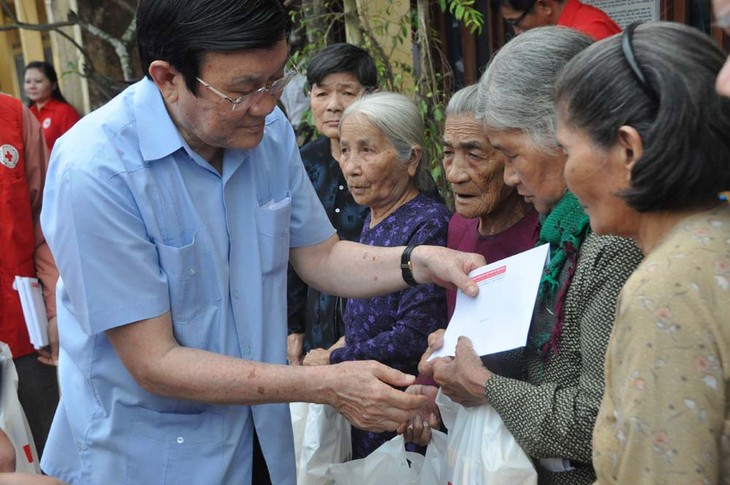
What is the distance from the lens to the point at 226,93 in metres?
2.23

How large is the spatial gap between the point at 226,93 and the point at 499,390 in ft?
3.36

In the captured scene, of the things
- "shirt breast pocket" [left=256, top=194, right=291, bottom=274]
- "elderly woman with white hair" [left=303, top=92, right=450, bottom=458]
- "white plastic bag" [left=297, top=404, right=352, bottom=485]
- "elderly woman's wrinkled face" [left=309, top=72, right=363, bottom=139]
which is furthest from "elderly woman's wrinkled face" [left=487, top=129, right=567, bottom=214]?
"elderly woman's wrinkled face" [left=309, top=72, right=363, bottom=139]

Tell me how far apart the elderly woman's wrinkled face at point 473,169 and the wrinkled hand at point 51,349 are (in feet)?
6.71

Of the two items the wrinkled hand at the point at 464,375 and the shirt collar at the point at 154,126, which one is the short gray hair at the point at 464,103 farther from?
the shirt collar at the point at 154,126

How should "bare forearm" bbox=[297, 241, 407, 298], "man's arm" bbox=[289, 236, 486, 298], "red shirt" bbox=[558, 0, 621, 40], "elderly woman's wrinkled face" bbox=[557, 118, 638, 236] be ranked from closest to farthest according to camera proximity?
1. "elderly woman's wrinkled face" bbox=[557, 118, 638, 236]
2. "man's arm" bbox=[289, 236, 486, 298]
3. "bare forearm" bbox=[297, 241, 407, 298]
4. "red shirt" bbox=[558, 0, 621, 40]

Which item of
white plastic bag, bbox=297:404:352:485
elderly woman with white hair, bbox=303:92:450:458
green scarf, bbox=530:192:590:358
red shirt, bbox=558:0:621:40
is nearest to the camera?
green scarf, bbox=530:192:590:358

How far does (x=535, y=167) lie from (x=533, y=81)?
0.22 m

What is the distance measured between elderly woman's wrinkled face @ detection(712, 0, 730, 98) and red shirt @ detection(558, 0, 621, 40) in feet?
7.82

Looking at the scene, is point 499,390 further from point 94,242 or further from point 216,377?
point 94,242

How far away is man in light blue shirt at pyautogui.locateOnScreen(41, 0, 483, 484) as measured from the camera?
2143mm

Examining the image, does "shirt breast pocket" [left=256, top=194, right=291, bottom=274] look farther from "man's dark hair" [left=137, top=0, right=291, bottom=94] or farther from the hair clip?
the hair clip

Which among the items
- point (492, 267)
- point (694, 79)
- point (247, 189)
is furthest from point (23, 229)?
point (694, 79)

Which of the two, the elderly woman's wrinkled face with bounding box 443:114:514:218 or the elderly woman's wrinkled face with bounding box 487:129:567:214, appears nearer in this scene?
the elderly woman's wrinkled face with bounding box 487:129:567:214

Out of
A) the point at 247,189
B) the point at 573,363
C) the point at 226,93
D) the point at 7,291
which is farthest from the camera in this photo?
the point at 7,291
